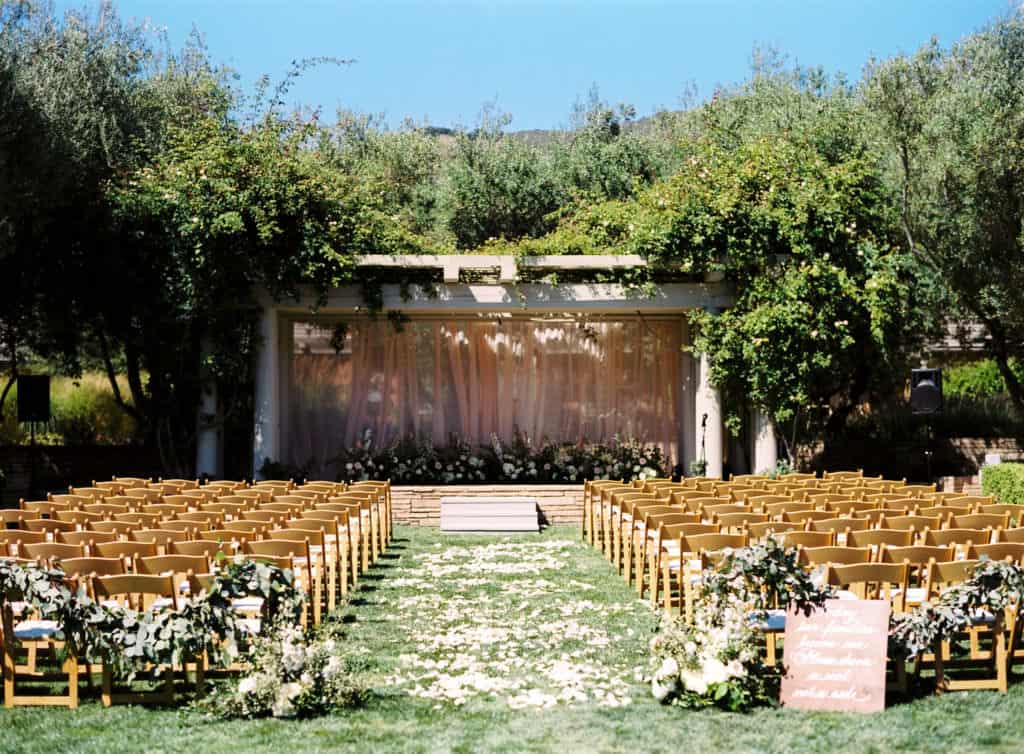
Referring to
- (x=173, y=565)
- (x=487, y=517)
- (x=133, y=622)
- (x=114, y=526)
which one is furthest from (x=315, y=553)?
(x=487, y=517)

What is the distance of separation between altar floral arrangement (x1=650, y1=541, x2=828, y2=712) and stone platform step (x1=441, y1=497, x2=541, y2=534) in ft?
29.5

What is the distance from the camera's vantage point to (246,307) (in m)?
17.8

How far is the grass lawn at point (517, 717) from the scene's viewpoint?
580 centimetres

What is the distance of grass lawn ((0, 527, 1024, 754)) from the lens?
5.80 meters

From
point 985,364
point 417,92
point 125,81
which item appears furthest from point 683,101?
point 125,81

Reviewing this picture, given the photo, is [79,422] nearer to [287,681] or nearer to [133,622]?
[133,622]

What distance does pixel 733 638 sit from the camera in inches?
255

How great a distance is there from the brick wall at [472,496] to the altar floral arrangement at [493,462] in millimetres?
988

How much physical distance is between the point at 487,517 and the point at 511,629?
23.4 ft

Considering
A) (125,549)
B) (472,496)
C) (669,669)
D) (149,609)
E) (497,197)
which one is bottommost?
(669,669)

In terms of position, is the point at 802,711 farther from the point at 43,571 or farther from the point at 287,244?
the point at 287,244

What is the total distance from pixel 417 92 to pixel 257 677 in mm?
30383

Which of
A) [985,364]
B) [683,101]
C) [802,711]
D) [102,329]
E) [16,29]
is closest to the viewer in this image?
[802,711]

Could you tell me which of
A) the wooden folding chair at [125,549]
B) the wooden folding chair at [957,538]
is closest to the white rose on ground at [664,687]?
the wooden folding chair at [957,538]
